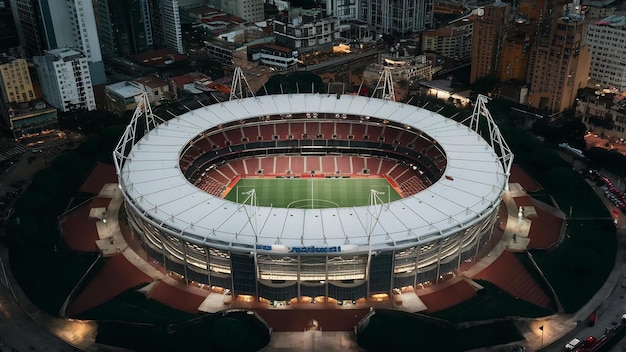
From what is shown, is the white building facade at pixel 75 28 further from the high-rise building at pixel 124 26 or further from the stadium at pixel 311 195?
the stadium at pixel 311 195

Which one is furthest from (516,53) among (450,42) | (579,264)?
(579,264)

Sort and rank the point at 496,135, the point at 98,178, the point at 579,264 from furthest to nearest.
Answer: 1. the point at 98,178
2. the point at 496,135
3. the point at 579,264

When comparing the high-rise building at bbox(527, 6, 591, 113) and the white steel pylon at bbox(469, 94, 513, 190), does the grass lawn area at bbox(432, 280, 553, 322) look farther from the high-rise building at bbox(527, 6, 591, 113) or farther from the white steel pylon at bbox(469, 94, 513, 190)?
the high-rise building at bbox(527, 6, 591, 113)

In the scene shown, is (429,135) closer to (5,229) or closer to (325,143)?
(325,143)

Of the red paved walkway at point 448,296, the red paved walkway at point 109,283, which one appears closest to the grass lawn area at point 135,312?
the red paved walkway at point 109,283

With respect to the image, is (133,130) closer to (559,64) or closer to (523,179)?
(523,179)

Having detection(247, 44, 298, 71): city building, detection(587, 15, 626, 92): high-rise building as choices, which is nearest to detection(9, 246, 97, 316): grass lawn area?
detection(247, 44, 298, 71): city building
